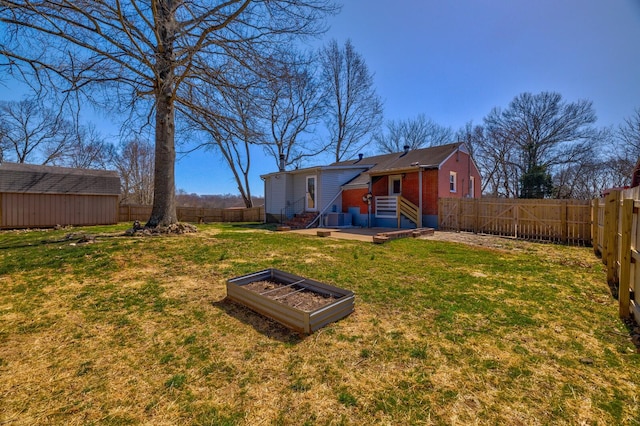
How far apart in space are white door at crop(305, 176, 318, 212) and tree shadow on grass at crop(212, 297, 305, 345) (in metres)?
12.8

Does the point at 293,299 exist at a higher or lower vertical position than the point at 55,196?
lower

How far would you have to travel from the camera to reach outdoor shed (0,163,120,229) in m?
13.8

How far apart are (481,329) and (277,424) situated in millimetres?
2647

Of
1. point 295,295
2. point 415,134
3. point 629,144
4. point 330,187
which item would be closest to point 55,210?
point 330,187

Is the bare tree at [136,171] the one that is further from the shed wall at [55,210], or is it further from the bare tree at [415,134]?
the bare tree at [415,134]

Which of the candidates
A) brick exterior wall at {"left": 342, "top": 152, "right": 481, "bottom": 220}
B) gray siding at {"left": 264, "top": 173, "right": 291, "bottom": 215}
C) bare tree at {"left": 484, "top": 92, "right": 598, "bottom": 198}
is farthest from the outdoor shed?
bare tree at {"left": 484, "top": 92, "right": 598, "bottom": 198}

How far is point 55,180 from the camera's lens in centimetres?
1522

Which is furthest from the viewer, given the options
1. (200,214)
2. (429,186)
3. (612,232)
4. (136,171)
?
(136,171)

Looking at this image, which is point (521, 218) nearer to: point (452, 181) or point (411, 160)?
point (452, 181)

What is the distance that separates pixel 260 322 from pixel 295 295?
721mm

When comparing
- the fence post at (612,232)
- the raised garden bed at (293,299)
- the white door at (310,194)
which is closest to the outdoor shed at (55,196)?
the white door at (310,194)

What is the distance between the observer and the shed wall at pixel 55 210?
13789mm

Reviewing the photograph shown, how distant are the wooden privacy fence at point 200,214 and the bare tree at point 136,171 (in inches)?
387

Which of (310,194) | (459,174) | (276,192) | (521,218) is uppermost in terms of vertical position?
(459,174)
